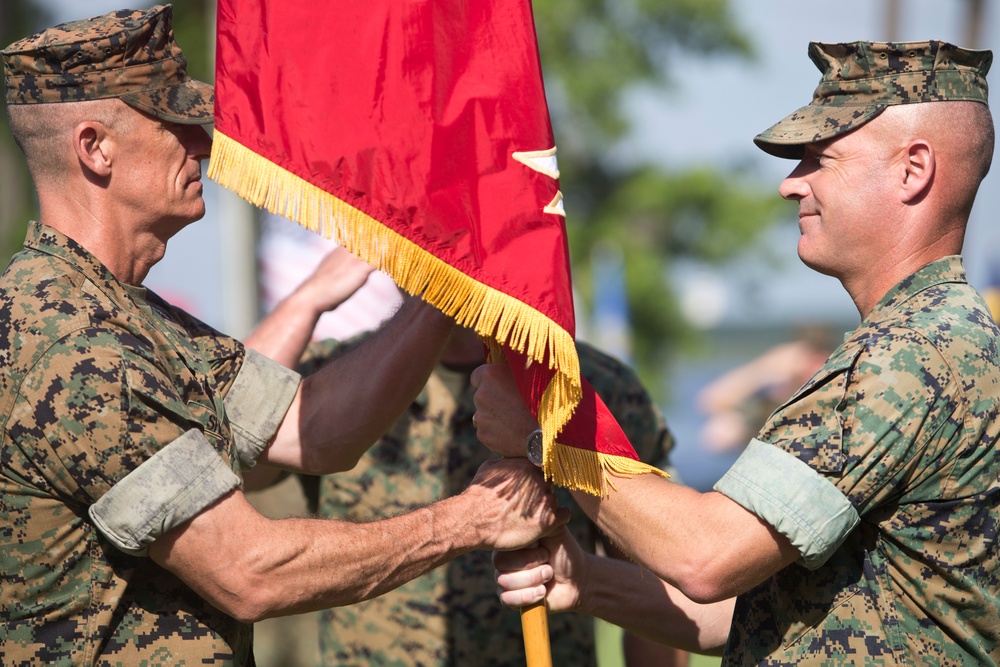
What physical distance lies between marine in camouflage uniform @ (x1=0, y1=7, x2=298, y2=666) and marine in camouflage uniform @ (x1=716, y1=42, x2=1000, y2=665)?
54.2 inches

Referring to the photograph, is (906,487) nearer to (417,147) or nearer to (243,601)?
(417,147)

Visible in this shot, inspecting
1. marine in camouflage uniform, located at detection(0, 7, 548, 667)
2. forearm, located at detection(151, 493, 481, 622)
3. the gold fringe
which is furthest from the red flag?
forearm, located at detection(151, 493, 481, 622)

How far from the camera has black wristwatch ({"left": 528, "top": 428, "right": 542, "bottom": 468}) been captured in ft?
10.6

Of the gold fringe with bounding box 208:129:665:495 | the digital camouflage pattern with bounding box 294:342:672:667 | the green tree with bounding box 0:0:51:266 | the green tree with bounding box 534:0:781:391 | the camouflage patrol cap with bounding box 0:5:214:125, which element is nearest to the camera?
the gold fringe with bounding box 208:129:665:495

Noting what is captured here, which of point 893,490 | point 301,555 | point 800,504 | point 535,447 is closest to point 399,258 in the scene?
point 535,447

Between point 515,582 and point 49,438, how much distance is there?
54.0 inches

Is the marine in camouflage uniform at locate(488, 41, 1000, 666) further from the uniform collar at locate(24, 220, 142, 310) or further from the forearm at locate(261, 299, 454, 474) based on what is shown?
the uniform collar at locate(24, 220, 142, 310)

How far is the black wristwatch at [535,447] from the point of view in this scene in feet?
10.6

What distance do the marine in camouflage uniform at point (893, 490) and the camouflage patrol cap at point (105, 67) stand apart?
1.82m

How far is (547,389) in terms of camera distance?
3.03 metres

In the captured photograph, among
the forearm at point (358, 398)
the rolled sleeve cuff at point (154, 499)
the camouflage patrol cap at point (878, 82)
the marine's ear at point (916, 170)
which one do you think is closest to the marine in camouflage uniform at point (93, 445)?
the rolled sleeve cuff at point (154, 499)

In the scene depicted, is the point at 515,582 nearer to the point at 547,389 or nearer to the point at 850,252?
the point at 547,389

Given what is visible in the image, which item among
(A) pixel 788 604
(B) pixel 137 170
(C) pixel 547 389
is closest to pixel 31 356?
(B) pixel 137 170

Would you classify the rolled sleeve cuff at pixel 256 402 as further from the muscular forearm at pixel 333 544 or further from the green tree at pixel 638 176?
the green tree at pixel 638 176
